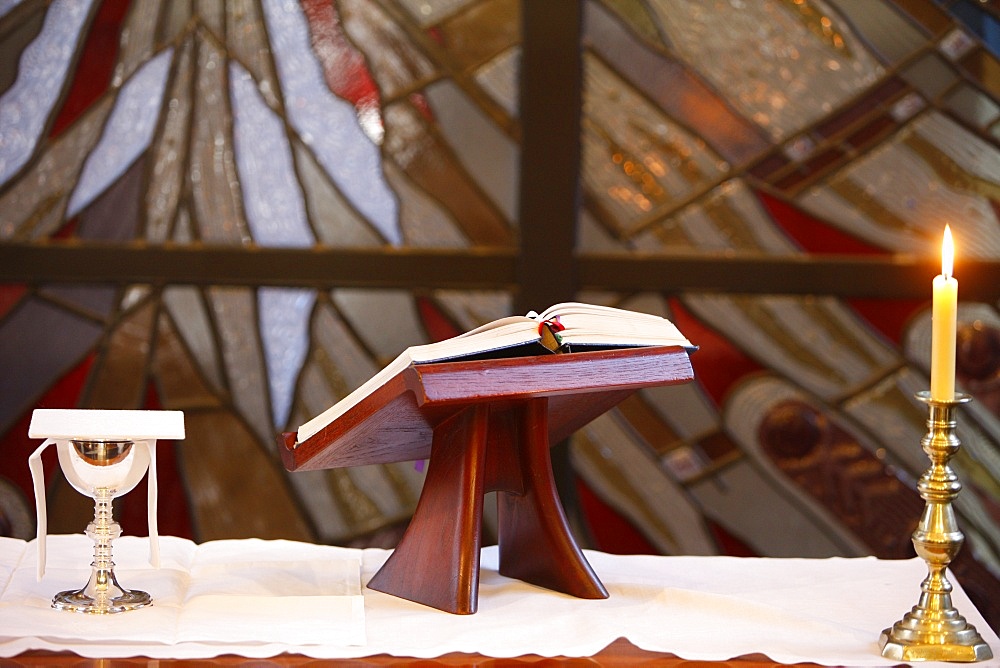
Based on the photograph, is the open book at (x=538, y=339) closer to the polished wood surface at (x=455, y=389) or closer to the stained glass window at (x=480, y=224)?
the polished wood surface at (x=455, y=389)

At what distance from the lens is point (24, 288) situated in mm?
3123

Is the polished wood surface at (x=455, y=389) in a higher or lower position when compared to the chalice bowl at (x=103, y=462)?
higher

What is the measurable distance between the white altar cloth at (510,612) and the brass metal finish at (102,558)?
2 cm

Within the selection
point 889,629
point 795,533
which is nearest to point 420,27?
point 795,533

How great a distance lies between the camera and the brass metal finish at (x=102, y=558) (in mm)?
1343

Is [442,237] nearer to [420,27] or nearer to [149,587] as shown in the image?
[420,27]

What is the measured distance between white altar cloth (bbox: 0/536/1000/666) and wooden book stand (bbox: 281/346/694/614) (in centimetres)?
3

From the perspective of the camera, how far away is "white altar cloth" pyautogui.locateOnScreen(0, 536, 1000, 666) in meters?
1.31

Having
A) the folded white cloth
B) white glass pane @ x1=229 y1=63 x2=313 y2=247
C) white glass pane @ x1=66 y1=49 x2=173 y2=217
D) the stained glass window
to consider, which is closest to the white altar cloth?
the folded white cloth

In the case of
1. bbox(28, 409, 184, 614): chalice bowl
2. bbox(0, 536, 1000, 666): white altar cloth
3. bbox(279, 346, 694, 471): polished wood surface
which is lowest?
bbox(0, 536, 1000, 666): white altar cloth

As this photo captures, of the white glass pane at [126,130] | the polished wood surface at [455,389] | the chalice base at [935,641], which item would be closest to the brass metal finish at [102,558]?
the polished wood surface at [455,389]

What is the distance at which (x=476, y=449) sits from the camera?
1.44 m

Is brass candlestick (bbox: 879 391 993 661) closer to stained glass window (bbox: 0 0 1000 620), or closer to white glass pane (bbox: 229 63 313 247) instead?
stained glass window (bbox: 0 0 1000 620)

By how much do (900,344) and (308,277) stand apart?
1.48m
